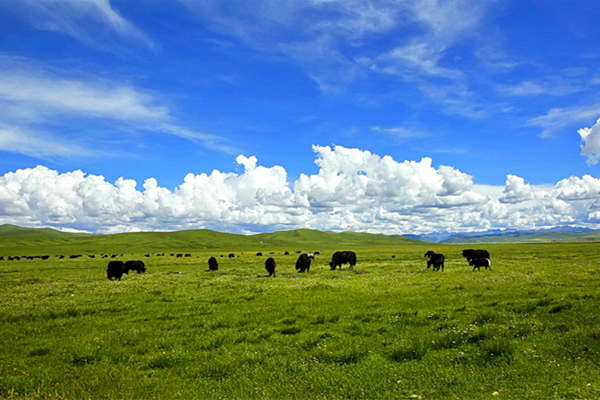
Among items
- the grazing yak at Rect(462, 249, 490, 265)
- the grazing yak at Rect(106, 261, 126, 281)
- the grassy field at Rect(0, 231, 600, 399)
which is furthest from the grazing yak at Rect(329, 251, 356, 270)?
the grazing yak at Rect(106, 261, 126, 281)

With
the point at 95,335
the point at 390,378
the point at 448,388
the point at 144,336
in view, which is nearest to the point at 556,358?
the point at 448,388

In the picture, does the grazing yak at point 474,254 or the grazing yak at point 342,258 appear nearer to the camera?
the grazing yak at point 342,258

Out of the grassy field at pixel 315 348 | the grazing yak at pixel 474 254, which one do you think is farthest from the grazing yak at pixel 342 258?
the grassy field at pixel 315 348

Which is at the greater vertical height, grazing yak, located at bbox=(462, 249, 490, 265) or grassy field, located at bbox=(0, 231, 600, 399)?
grassy field, located at bbox=(0, 231, 600, 399)

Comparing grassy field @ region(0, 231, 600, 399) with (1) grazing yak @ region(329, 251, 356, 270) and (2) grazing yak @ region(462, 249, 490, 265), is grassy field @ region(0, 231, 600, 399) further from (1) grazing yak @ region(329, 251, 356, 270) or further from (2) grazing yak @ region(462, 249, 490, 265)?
(2) grazing yak @ region(462, 249, 490, 265)

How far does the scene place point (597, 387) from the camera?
7.49m

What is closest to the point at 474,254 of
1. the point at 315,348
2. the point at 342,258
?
the point at 342,258

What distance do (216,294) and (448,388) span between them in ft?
60.5

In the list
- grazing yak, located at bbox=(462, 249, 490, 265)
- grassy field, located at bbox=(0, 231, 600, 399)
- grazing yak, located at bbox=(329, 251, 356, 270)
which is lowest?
grazing yak, located at bbox=(462, 249, 490, 265)

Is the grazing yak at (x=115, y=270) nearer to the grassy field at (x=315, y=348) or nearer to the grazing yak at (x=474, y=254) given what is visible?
the grassy field at (x=315, y=348)

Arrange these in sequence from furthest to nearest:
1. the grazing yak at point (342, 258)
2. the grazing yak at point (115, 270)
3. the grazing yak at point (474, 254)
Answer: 1. the grazing yak at point (474, 254)
2. the grazing yak at point (342, 258)
3. the grazing yak at point (115, 270)

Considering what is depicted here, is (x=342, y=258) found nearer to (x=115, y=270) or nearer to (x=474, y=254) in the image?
(x=474, y=254)

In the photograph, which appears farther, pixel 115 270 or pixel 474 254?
pixel 474 254

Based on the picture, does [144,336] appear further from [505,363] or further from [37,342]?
[505,363]
